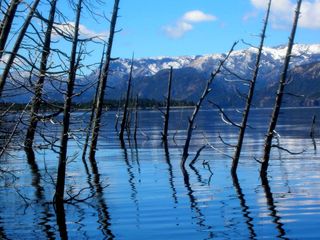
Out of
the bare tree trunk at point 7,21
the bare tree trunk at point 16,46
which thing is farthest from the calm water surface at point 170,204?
the bare tree trunk at point 7,21

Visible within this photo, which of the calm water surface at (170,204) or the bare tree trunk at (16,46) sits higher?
the bare tree trunk at (16,46)

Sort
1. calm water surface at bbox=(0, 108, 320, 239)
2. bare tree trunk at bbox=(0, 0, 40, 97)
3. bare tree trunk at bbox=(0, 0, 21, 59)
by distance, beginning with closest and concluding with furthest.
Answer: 1. bare tree trunk at bbox=(0, 0, 21, 59)
2. bare tree trunk at bbox=(0, 0, 40, 97)
3. calm water surface at bbox=(0, 108, 320, 239)

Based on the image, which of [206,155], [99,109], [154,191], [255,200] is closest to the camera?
[255,200]

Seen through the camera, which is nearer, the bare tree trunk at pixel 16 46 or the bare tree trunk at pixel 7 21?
the bare tree trunk at pixel 7 21

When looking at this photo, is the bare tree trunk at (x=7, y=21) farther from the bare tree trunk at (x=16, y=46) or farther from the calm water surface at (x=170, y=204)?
the calm water surface at (x=170, y=204)

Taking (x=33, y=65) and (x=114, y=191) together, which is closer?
(x=33, y=65)

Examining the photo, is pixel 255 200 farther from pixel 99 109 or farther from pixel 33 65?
pixel 99 109

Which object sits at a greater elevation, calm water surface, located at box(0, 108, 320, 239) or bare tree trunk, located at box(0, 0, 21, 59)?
bare tree trunk, located at box(0, 0, 21, 59)

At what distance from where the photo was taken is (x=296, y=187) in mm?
19672

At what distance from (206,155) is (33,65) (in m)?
26.0

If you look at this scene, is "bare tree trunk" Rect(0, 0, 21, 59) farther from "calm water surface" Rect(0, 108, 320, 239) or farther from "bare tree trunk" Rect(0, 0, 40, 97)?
"calm water surface" Rect(0, 108, 320, 239)

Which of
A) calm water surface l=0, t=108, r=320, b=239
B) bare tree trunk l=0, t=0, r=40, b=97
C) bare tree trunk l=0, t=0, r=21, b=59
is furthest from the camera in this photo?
calm water surface l=0, t=108, r=320, b=239

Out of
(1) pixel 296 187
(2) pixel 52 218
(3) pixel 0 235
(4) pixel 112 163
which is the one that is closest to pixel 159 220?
(2) pixel 52 218

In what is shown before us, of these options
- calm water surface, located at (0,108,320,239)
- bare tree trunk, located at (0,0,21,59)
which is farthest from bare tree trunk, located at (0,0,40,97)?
calm water surface, located at (0,108,320,239)
